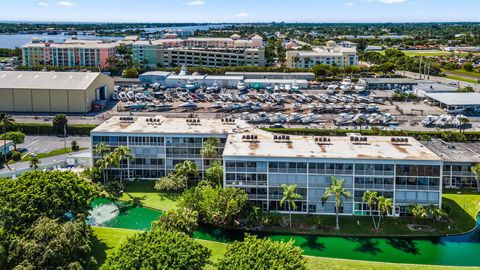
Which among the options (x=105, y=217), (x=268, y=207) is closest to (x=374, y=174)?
(x=268, y=207)

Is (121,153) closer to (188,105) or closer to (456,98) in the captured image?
(188,105)

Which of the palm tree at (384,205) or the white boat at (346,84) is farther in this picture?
the white boat at (346,84)

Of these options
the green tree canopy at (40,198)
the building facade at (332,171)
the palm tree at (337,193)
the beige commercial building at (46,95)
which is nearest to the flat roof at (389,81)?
the beige commercial building at (46,95)

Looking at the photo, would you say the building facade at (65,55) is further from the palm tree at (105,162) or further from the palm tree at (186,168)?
the palm tree at (186,168)

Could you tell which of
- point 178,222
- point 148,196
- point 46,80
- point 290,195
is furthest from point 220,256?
point 46,80

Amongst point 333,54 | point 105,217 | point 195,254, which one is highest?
point 333,54

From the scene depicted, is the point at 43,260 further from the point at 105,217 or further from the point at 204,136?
the point at 204,136

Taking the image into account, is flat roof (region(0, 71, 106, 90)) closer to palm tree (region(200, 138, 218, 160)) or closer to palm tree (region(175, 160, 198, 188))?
palm tree (region(175, 160, 198, 188))
